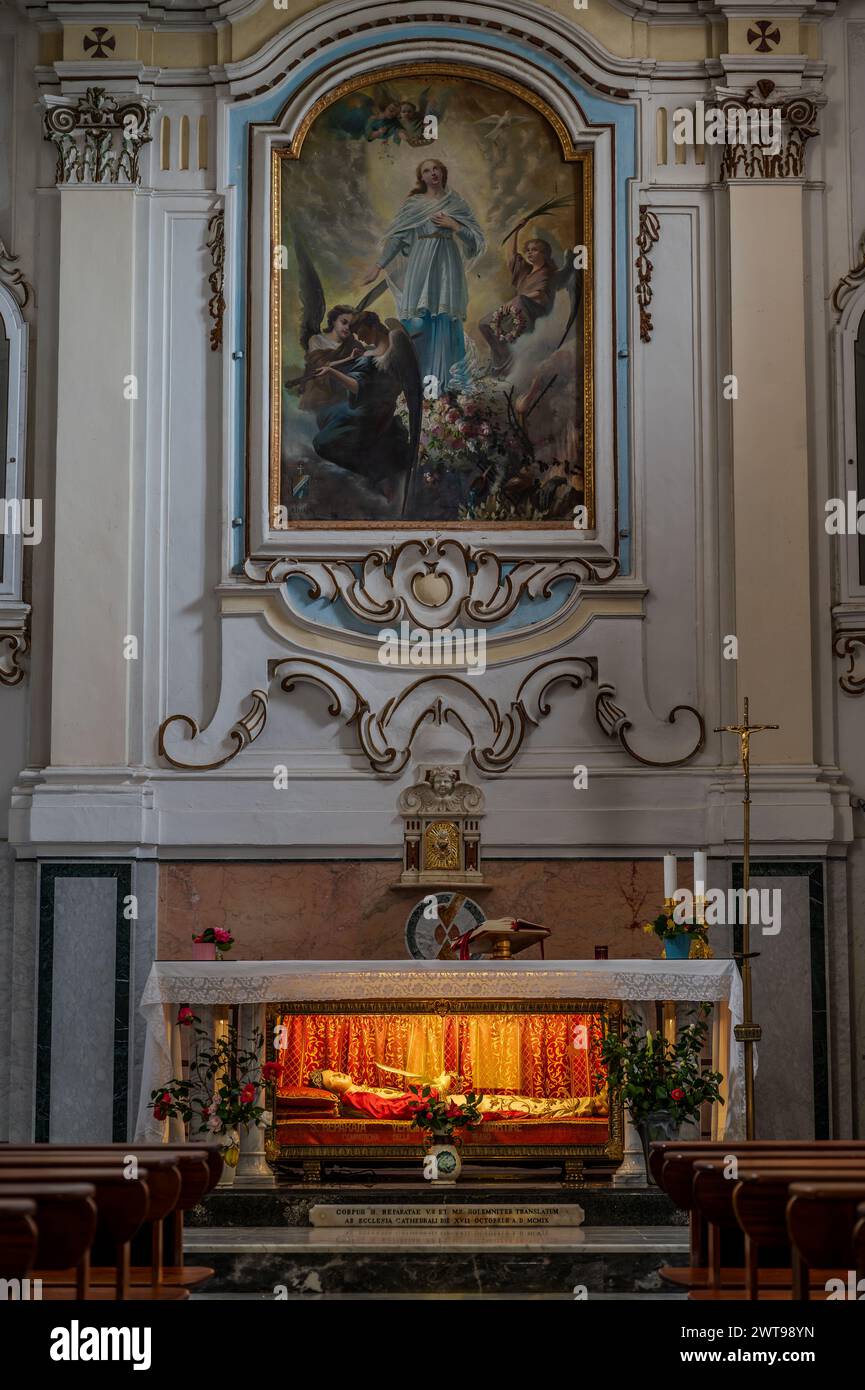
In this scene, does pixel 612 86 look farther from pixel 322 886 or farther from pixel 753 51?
pixel 322 886

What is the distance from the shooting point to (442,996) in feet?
31.6

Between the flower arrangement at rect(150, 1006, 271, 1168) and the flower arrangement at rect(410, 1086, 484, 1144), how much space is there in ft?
2.61

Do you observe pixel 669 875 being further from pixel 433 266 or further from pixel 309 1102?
pixel 433 266

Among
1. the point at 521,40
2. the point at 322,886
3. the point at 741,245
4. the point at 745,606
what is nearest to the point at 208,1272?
the point at 322,886

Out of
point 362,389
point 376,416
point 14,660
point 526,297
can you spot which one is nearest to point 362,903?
point 14,660

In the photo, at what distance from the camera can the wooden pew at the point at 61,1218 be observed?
201 inches

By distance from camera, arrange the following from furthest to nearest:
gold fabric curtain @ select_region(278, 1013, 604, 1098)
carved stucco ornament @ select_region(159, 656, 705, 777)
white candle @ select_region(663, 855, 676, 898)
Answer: carved stucco ornament @ select_region(159, 656, 705, 777)
white candle @ select_region(663, 855, 676, 898)
gold fabric curtain @ select_region(278, 1013, 604, 1098)

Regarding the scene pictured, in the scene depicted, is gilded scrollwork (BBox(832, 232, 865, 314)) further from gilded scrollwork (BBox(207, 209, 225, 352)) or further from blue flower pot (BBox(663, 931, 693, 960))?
blue flower pot (BBox(663, 931, 693, 960))

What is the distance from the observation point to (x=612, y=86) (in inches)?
458

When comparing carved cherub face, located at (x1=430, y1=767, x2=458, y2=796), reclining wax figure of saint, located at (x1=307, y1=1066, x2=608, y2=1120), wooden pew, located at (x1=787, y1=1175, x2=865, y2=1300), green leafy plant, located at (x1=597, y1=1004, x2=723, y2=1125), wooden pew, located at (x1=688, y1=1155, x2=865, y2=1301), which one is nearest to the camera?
wooden pew, located at (x1=787, y1=1175, x2=865, y2=1300)

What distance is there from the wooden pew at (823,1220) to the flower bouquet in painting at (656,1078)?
4.13m

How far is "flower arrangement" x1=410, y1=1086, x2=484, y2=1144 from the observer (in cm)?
921

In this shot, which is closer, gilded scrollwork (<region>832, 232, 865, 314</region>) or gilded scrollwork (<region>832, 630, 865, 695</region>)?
gilded scrollwork (<region>832, 630, 865, 695</region>)

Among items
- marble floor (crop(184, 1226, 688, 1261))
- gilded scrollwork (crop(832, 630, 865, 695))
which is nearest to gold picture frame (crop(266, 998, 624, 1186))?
marble floor (crop(184, 1226, 688, 1261))
